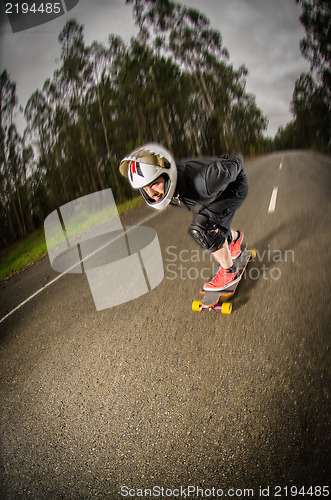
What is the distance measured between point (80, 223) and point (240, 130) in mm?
56802

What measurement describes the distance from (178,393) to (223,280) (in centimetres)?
149

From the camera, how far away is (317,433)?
158cm

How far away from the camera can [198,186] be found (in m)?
2.46

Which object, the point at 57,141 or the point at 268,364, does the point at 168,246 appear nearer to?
the point at 268,364

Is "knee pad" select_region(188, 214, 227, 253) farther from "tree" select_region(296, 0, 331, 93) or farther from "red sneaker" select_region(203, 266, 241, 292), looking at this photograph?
"tree" select_region(296, 0, 331, 93)

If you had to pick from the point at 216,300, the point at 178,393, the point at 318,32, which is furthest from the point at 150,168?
the point at 318,32

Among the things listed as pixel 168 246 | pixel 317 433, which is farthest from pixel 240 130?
pixel 317 433

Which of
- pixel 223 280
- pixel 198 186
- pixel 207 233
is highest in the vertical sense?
pixel 198 186

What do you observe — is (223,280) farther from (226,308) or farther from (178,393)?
(178,393)

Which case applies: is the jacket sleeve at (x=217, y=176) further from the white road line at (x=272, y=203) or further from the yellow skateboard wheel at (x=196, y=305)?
the white road line at (x=272, y=203)

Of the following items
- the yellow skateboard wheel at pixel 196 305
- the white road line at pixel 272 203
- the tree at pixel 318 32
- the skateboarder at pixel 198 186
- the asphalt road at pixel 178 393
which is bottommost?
the asphalt road at pixel 178 393

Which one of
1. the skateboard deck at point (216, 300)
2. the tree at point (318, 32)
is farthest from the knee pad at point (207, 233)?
the tree at point (318, 32)

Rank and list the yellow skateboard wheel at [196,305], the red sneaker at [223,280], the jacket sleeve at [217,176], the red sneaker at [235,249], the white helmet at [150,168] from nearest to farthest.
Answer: the white helmet at [150,168] → the jacket sleeve at [217,176] → the yellow skateboard wheel at [196,305] → the red sneaker at [223,280] → the red sneaker at [235,249]

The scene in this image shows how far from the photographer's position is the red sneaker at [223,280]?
3.20 metres
